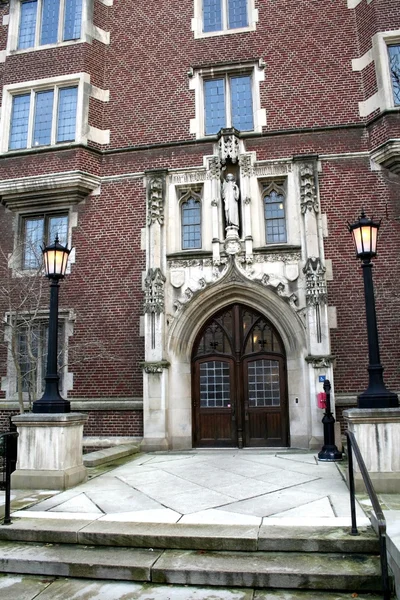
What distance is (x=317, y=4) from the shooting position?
1398cm

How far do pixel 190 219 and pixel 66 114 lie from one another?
499 cm

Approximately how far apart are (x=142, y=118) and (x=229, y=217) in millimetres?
4305

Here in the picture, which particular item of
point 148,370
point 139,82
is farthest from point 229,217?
point 139,82

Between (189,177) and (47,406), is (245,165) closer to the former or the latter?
(189,177)

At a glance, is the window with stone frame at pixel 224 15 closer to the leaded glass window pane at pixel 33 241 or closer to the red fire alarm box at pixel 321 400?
the leaded glass window pane at pixel 33 241

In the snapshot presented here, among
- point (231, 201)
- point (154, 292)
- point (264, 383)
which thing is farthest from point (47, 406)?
Result: point (231, 201)

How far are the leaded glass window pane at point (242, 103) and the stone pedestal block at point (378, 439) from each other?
9.42m

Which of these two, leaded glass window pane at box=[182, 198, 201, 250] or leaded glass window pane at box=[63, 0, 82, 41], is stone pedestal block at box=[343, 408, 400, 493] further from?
leaded glass window pane at box=[63, 0, 82, 41]

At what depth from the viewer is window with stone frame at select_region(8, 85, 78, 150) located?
1405 centimetres

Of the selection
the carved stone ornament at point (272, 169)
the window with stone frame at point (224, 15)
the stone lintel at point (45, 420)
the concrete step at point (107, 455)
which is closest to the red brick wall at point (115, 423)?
the concrete step at point (107, 455)

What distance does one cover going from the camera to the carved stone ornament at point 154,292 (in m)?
12.0

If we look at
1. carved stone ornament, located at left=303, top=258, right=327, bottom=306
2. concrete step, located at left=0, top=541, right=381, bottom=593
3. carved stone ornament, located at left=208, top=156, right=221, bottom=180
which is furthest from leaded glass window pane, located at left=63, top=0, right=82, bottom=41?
concrete step, located at left=0, top=541, right=381, bottom=593

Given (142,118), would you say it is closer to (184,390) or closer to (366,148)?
(366,148)

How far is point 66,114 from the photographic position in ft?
46.6
